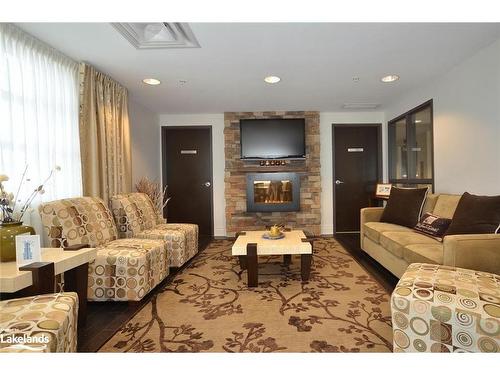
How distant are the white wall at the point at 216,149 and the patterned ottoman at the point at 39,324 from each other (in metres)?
3.60

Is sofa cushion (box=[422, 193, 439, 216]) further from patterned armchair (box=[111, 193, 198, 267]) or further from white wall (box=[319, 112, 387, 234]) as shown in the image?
patterned armchair (box=[111, 193, 198, 267])

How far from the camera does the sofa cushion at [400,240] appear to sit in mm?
2385

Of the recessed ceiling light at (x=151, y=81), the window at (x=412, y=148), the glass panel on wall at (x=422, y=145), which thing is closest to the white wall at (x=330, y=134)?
the window at (x=412, y=148)

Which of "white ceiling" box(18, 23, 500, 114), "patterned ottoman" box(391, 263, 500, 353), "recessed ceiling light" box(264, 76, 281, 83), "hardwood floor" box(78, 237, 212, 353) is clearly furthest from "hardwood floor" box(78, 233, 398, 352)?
"recessed ceiling light" box(264, 76, 281, 83)

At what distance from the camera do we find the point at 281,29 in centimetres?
205

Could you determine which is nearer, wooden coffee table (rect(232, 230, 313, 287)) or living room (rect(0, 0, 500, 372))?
living room (rect(0, 0, 500, 372))

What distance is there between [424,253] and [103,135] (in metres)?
3.35

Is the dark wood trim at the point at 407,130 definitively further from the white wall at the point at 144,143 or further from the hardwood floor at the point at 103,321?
the white wall at the point at 144,143

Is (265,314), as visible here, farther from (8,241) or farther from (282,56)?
(282,56)

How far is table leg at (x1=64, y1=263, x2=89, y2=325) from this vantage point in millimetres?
1842

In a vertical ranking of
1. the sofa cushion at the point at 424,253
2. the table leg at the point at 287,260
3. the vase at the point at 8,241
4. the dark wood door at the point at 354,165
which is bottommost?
the table leg at the point at 287,260

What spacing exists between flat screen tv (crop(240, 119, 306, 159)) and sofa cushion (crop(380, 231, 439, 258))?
2.22m
